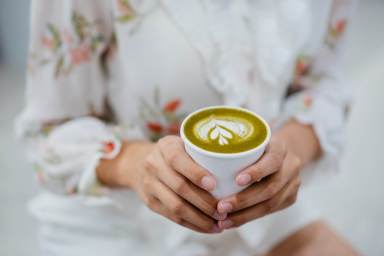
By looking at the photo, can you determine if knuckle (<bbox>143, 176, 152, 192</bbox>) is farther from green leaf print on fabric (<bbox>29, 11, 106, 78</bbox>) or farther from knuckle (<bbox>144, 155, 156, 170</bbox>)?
green leaf print on fabric (<bbox>29, 11, 106, 78</bbox>)

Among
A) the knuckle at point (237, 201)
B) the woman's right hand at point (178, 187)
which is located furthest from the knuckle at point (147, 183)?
the knuckle at point (237, 201)

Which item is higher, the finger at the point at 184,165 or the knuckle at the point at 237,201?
the finger at the point at 184,165

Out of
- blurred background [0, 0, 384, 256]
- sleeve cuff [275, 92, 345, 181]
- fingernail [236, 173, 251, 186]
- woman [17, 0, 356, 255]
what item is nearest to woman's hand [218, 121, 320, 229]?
fingernail [236, 173, 251, 186]

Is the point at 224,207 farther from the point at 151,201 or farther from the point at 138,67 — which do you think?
the point at 138,67

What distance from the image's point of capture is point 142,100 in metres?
0.71

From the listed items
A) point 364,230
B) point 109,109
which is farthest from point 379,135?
point 109,109

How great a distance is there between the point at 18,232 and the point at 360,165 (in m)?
0.96

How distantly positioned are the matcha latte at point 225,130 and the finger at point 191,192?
0.19 feet

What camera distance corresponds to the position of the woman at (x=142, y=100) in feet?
2.19

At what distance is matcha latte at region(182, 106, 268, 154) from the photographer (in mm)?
423

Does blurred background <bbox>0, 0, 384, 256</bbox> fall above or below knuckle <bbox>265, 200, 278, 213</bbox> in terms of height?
below

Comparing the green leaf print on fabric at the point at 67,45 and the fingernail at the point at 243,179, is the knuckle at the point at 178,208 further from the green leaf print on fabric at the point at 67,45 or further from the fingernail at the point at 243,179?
the green leaf print on fabric at the point at 67,45

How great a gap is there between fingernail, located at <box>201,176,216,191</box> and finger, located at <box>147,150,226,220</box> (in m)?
0.02

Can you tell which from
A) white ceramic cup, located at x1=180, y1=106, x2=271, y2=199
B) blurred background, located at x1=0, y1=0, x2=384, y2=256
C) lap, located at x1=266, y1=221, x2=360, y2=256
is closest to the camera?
white ceramic cup, located at x1=180, y1=106, x2=271, y2=199
